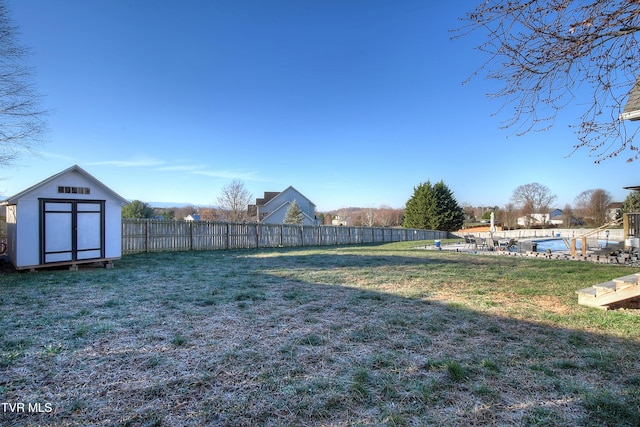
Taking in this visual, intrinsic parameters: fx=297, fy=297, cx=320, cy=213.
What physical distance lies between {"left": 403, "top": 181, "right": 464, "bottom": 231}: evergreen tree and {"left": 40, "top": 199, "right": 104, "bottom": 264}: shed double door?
1093 inches

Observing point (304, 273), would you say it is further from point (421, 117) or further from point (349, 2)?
point (421, 117)

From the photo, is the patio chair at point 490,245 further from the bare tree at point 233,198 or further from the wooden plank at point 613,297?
the bare tree at point 233,198

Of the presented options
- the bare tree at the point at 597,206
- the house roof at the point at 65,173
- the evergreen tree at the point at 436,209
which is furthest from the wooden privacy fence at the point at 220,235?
the bare tree at the point at 597,206

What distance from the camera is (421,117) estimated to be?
57.1 ft

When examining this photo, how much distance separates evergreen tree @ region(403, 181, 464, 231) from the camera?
30.2 meters

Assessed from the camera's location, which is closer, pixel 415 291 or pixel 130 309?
pixel 130 309

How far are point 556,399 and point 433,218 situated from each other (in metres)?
29.8

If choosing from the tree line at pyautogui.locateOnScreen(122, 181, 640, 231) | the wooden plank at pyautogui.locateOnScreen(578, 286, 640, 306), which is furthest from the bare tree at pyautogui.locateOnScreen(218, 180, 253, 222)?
the wooden plank at pyautogui.locateOnScreen(578, 286, 640, 306)

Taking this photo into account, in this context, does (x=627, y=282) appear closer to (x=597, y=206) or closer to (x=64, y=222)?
(x=64, y=222)

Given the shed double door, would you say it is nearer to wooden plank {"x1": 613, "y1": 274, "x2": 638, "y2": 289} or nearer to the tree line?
wooden plank {"x1": 613, "y1": 274, "x2": 638, "y2": 289}

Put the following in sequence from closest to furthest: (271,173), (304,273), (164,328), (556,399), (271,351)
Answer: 1. (556,399)
2. (271,351)
3. (164,328)
4. (304,273)
5. (271,173)

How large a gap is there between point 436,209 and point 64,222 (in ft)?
95.0

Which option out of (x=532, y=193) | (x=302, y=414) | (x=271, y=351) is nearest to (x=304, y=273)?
(x=271, y=351)

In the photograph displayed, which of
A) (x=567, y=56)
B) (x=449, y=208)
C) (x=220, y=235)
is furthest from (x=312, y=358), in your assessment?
(x=449, y=208)
